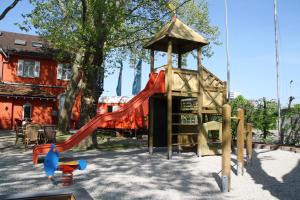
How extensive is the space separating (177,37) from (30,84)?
66.2 ft

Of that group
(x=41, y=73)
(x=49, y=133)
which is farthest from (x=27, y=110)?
(x=49, y=133)

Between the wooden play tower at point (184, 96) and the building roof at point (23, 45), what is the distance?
1729 centimetres

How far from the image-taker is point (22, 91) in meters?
27.5

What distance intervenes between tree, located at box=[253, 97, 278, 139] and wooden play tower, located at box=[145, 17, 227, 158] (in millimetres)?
4726

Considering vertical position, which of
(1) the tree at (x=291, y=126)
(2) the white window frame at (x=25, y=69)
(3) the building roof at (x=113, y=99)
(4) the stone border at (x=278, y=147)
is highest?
(2) the white window frame at (x=25, y=69)

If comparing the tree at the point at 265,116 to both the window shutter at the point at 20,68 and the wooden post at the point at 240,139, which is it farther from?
the window shutter at the point at 20,68

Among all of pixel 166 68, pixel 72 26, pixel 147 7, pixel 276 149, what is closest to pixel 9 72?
pixel 72 26

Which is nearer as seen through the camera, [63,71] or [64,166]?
[64,166]

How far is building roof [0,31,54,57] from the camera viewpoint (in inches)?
1122

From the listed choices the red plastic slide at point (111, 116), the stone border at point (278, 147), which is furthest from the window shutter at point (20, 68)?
the stone border at point (278, 147)

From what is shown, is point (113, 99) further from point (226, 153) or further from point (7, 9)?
point (226, 153)

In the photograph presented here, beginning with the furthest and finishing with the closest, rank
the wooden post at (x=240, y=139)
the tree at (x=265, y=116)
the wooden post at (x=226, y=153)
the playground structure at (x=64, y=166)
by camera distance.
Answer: the tree at (x=265, y=116), the wooden post at (x=240, y=139), the playground structure at (x=64, y=166), the wooden post at (x=226, y=153)

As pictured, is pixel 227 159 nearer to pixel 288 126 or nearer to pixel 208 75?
pixel 208 75

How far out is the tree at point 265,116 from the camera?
1788 cm
